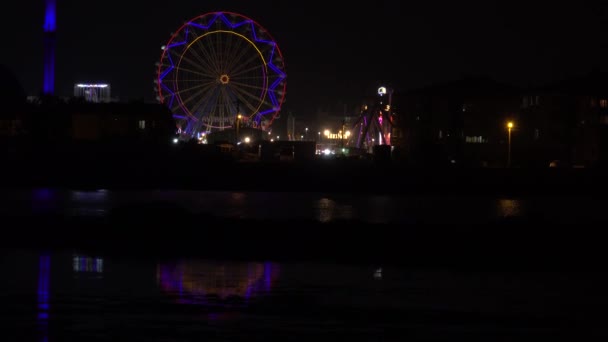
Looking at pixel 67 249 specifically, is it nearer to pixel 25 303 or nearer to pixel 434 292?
pixel 25 303

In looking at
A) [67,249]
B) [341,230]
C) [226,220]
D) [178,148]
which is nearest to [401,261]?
[341,230]

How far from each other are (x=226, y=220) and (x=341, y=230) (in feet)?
8.24

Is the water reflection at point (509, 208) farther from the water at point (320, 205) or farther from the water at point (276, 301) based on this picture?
the water at point (276, 301)

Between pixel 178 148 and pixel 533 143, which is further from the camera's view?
pixel 533 143

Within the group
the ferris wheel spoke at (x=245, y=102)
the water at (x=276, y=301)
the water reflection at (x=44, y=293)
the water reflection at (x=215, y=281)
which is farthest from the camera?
the ferris wheel spoke at (x=245, y=102)

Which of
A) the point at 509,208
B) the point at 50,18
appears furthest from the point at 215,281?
the point at 50,18

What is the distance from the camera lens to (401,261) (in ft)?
55.4

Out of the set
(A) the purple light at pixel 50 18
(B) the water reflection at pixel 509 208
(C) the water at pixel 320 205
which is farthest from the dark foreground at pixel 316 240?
(A) the purple light at pixel 50 18

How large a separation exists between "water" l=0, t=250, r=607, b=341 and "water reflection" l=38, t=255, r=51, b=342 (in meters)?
0.02

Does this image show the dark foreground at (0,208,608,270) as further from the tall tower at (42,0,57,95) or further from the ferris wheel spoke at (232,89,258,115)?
the tall tower at (42,0,57,95)

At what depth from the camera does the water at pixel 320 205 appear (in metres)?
25.1

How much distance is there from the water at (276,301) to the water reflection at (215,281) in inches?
0.6

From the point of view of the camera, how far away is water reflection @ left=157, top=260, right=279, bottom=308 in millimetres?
12203

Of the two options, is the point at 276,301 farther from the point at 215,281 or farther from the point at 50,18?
the point at 50,18
